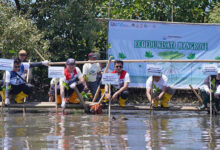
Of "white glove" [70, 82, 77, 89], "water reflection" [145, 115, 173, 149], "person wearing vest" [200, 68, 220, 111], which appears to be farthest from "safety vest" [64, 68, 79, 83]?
"person wearing vest" [200, 68, 220, 111]

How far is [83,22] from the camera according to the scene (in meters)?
19.0

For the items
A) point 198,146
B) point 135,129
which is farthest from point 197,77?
point 198,146

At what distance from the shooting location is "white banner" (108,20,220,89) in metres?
18.7

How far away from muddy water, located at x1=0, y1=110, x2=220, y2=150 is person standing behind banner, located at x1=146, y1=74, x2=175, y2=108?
47.1 inches

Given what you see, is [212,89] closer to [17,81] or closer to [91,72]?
[91,72]

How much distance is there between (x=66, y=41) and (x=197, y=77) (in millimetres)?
4669

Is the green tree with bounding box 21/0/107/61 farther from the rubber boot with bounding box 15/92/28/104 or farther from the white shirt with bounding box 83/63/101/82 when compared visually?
the rubber boot with bounding box 15/92/28/104

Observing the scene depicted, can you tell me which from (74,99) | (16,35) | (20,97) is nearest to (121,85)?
(74,99)

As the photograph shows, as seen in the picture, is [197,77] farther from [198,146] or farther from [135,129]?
[198,146]

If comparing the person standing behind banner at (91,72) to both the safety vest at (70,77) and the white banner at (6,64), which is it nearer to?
the safety vest at (70,77)

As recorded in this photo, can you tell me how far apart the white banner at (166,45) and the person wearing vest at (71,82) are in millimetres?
4375

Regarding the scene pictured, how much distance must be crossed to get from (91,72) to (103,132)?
6.03m

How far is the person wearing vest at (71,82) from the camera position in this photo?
1413 centimetres

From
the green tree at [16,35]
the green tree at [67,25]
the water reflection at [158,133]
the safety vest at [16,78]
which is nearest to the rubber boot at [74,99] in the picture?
the safety vest at [16,78]
